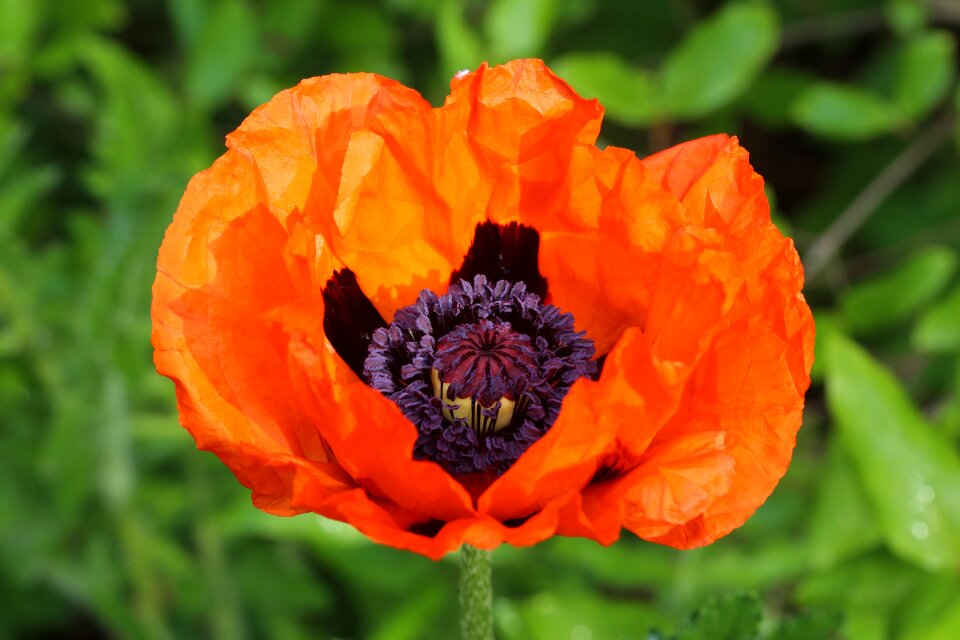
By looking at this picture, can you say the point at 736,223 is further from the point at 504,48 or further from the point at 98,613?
the point at 98,613

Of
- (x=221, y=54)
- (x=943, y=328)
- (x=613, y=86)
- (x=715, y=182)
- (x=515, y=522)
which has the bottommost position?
(x=515, y=522)

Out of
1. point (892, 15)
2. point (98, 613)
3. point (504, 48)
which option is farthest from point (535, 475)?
point (892, 15)

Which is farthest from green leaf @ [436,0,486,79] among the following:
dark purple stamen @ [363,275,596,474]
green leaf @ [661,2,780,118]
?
dark purple stamen @ [363,275,596,474]

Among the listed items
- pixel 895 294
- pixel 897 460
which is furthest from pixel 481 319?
pixel 895 294

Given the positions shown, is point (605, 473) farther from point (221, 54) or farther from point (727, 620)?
point (221, 54)

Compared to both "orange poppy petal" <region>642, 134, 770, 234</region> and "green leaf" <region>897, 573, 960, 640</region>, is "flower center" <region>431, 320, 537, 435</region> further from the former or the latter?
"green leaf" <region>897, 573, 960, 640</region>
